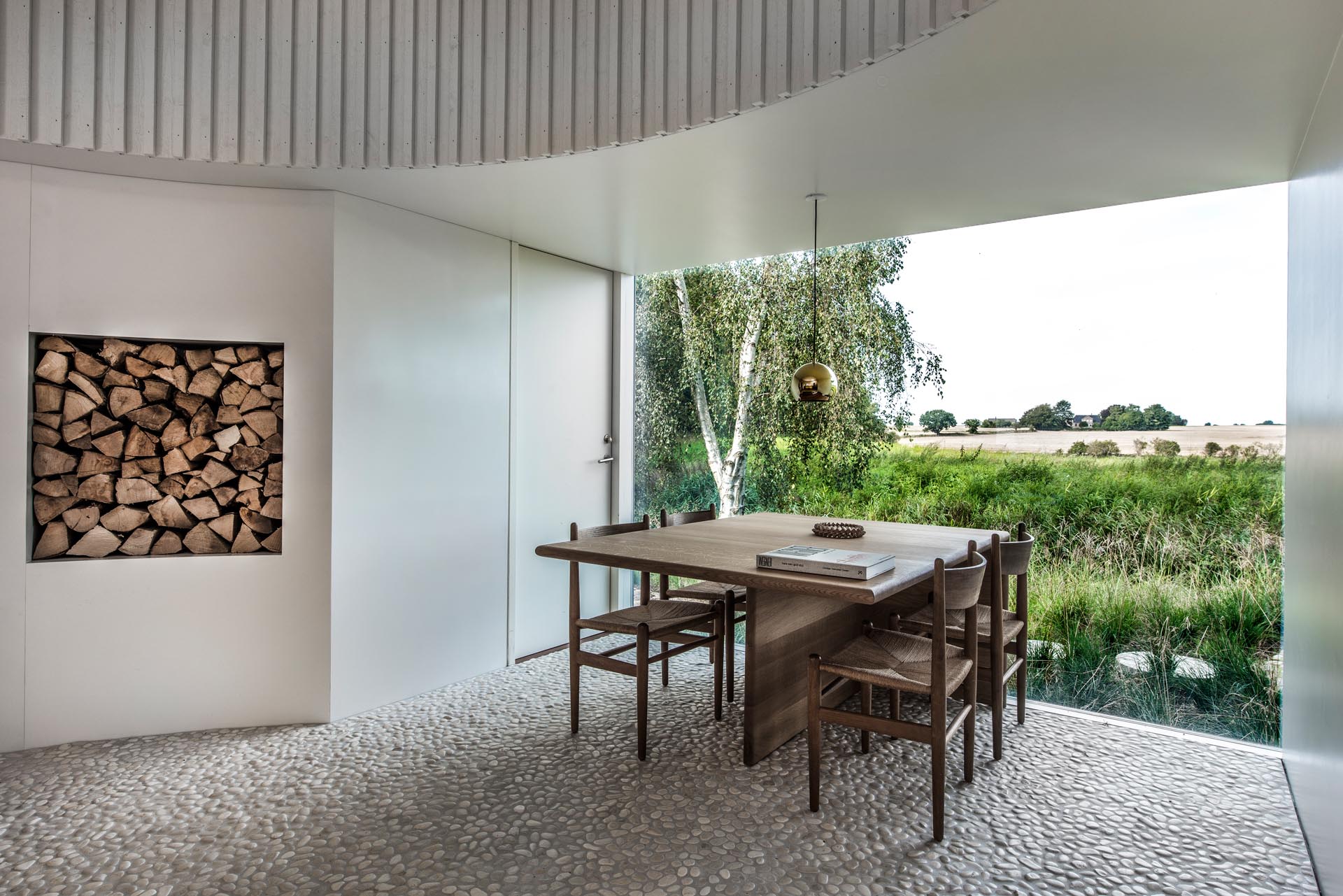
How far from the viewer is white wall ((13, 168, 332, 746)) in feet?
9.57

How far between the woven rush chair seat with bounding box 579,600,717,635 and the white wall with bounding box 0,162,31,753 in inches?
88.0

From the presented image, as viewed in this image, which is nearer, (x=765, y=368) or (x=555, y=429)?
Result: (x=555, y=429)

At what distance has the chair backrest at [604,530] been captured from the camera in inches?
127

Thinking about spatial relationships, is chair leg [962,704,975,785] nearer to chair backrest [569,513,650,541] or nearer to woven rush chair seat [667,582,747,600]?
woven rush chair seat [667,582,747,600]

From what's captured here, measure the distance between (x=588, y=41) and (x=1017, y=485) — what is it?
2960 mm

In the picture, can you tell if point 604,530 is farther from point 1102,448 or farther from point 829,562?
point 1102,448

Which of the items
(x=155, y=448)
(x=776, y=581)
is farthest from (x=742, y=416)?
(x=155, y=448)

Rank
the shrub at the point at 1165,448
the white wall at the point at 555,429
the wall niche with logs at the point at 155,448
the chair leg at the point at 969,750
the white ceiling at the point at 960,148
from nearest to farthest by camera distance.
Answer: the white ceiling at the point at 960,148 → the chair leg at the point at 969,750 → the wall niche with logs at the point at 155,448 → the shrub at the point at 1165,448 → the white wall at the point at 555,429

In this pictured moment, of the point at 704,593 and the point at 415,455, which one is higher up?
the point at 415,455

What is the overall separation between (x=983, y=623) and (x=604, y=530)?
5.65 feet

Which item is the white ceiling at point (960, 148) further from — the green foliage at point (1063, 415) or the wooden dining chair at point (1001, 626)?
the wooden dining chair at point (1001, 626)

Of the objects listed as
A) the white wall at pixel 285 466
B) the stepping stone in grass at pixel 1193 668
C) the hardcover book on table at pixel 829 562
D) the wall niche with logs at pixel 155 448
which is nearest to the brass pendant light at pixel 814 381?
the hardcover book on table at pixel 829 562

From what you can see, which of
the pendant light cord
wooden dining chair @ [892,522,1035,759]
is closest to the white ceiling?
the pendant light cord

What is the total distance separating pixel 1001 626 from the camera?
2.72 meters
